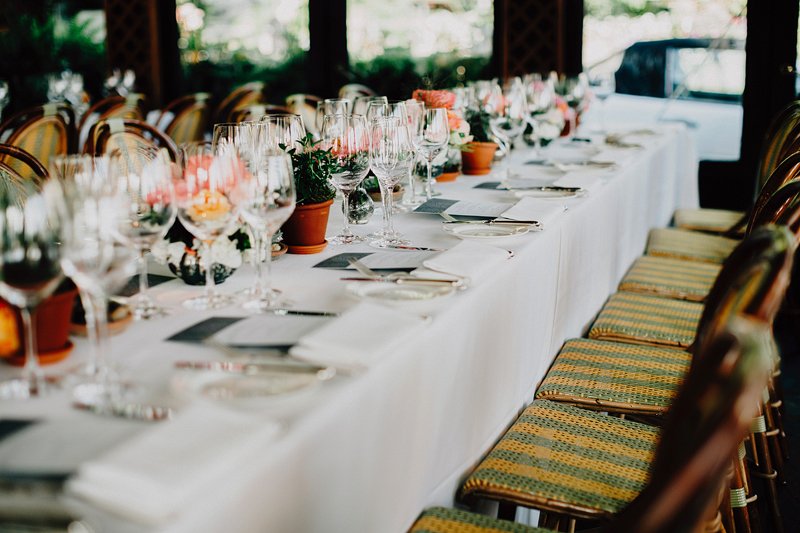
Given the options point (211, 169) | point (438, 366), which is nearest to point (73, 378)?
point (211, 169)

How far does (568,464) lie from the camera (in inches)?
65.9

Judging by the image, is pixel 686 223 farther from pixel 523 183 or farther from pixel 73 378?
pixel 73 378

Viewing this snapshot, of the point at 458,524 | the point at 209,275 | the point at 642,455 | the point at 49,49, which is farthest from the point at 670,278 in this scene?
the point at 49,49

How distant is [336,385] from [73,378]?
0.36 m

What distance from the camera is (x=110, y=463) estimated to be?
90cm

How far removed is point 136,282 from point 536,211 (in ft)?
3.62

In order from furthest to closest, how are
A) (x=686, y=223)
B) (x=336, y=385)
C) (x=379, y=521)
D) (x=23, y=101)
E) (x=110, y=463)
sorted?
(x=23, y=101) → (x=686, y=223) → (x=379, y=521) → (x=336, y=385) → (x=110, y=463)

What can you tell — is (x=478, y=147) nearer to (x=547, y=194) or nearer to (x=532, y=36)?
(x=547, y=194)

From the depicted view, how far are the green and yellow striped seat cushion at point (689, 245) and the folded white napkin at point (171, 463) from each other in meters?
2.75

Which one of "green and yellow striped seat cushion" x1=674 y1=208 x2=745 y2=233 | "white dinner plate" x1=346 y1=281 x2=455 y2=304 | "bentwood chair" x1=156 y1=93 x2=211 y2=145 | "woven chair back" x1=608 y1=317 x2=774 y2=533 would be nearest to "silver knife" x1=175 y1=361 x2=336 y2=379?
"white dinner plate" x1=346 y1=281 x2=455 y2=304

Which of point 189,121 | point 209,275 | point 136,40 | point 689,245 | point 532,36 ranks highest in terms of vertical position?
point 136,40

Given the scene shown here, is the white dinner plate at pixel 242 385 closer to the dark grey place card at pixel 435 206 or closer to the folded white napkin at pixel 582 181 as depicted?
the dark grey place card at pixel 435 206

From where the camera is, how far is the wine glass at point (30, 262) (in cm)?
115

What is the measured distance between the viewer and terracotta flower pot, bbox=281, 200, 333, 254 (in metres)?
1.91
